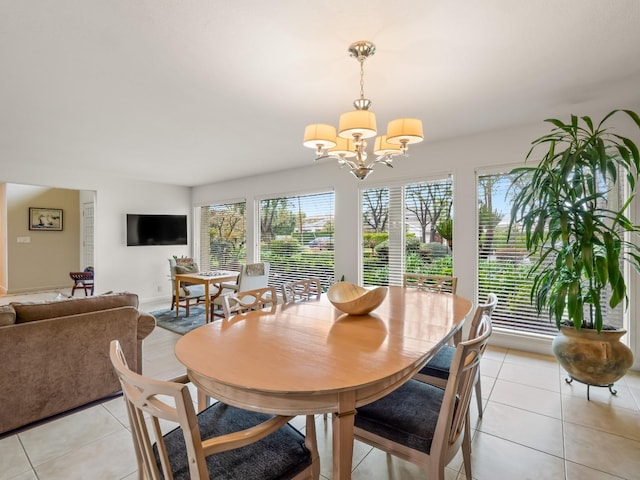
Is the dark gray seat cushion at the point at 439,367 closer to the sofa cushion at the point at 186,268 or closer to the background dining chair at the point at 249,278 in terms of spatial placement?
the background dining chair at the point at 249,278

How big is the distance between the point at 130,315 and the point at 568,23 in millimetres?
3428

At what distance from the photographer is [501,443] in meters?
1.92

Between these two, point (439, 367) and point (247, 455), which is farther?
point (439, 367)

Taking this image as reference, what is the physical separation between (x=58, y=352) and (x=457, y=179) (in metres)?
3.99

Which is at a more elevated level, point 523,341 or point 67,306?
point 67,306

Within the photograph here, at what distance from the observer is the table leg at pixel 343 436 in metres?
1.09

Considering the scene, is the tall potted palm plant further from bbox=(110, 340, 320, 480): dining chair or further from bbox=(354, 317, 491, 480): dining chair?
bbox=(110, 340, 320, 480): dining chair

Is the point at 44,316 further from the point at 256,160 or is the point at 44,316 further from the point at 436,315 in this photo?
the point at 256,160

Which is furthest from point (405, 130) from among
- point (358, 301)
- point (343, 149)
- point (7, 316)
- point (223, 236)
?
point (223, 236)

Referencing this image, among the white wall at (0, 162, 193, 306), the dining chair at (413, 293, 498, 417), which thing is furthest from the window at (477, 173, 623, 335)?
the white wall at (0, 162, 193, 306)

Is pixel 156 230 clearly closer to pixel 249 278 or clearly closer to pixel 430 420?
pixel 249 278

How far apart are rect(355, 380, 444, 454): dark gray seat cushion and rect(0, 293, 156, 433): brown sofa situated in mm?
1990

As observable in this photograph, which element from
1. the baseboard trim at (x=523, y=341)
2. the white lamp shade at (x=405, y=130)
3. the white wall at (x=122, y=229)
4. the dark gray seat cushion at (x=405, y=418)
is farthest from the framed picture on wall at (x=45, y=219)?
the baseboard trim at (x=523, y=341)

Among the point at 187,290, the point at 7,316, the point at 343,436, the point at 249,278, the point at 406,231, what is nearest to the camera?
the point at 343,436
